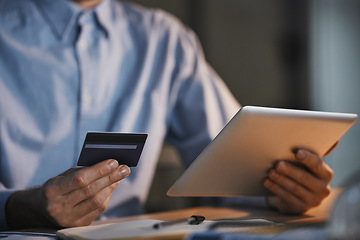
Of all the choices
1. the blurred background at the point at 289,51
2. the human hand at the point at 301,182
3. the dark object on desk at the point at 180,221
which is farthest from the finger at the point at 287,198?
the blurred background at the point at 289,51

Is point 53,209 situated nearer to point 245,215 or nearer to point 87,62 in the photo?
point 245,215

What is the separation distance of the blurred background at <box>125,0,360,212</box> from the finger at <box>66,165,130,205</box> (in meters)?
2.19

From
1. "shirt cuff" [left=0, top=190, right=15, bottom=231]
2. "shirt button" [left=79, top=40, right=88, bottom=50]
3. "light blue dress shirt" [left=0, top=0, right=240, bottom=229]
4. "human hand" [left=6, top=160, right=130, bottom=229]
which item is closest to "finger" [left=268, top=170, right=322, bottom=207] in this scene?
"human hand" [left=6, top=160, right=130, bottom=229]

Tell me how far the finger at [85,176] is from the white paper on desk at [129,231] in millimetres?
69

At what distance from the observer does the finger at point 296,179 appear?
0.79 meters

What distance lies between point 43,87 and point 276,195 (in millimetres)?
673

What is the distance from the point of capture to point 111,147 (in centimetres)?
64

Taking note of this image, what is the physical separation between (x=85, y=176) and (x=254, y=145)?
1.01ft

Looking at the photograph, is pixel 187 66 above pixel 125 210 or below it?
above

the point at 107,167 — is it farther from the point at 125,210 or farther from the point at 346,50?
the point at 346,50

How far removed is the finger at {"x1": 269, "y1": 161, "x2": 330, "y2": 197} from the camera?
79 cm

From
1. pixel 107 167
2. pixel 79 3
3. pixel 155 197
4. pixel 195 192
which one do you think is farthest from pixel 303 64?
pixel 107 167

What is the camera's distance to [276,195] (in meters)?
0.88

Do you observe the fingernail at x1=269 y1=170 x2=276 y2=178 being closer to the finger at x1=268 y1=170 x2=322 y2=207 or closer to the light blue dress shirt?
the finger at x1=268 y1=170 x2=322 y2=207
